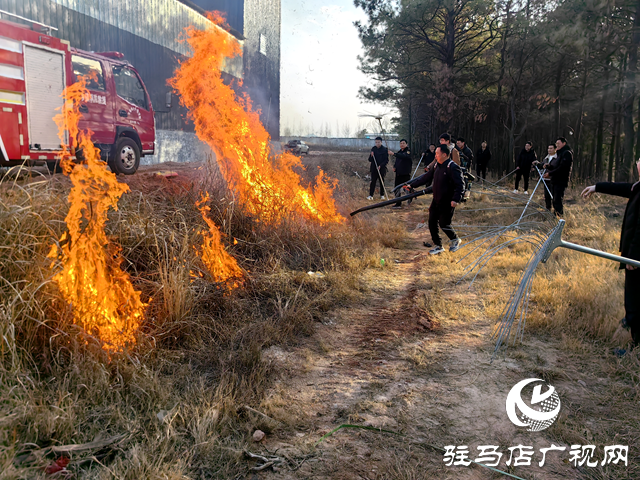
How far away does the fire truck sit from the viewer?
774cm

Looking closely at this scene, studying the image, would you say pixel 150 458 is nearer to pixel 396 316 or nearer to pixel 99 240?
pixel 99 240

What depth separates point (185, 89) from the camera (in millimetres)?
8273

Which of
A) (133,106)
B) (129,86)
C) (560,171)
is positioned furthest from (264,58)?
(560,171)

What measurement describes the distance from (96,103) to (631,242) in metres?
9.70

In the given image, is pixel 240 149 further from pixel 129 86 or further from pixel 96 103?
pixel 129 86

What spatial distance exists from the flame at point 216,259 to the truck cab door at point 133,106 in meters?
5.68

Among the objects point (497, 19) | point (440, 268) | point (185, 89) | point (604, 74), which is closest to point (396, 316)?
point (440, 268)

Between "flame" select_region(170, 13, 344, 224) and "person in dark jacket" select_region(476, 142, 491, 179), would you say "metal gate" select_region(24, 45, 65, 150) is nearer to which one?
"flame" select_region(170, 13, 344, 224)

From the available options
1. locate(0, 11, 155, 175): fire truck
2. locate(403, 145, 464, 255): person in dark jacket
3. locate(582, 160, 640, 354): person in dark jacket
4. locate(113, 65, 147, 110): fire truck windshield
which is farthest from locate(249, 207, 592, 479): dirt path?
locate(113, 65, 147, 110): fire truck windshield

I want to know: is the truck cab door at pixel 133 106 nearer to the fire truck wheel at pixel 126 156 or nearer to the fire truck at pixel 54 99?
the fire truck at pixel 54 99

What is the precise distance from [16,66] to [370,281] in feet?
24.9

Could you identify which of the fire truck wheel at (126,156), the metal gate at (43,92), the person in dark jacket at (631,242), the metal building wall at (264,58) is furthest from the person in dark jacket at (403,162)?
the metal building wall at (264,58)

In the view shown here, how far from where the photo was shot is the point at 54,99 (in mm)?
8625
